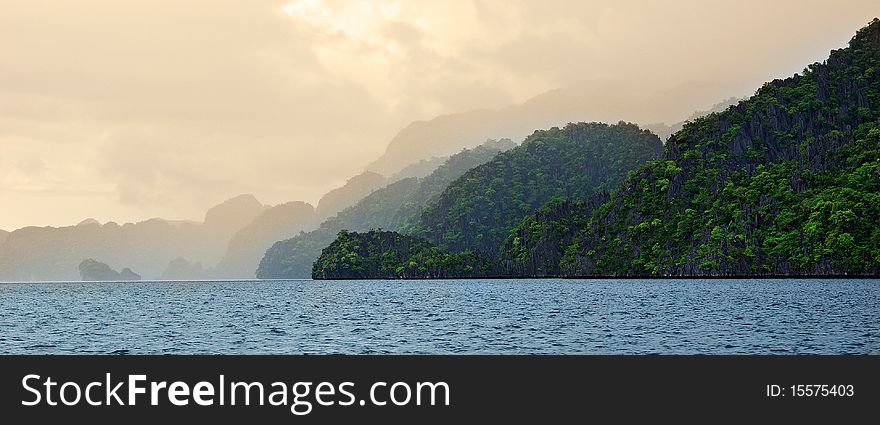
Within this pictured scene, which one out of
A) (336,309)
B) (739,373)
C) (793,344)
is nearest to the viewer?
(739,373)

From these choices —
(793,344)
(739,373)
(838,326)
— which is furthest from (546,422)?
(838,326)

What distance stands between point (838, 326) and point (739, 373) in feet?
141

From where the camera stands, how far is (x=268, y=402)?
119 ft

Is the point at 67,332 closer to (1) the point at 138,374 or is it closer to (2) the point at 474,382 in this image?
(1) the point at 138,374

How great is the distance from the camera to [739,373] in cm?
4472

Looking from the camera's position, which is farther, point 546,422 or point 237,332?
point 237,332

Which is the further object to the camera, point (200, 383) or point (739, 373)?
point (739, 373)

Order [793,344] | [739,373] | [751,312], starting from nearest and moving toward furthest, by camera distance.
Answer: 1. [739,373]
2. [793,344]
3. [751,312]

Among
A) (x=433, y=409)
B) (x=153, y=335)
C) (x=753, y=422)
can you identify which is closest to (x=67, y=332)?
(x=153, y=335)

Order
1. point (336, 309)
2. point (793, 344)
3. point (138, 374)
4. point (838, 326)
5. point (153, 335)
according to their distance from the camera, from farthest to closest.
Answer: point (336, 309) → point (153, 335) → point (838, 326) → point (793, 344) → point (138, 374)

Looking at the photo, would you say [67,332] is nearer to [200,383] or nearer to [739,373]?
[200,383]

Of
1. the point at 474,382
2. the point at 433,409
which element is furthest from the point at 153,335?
the point at 433,409

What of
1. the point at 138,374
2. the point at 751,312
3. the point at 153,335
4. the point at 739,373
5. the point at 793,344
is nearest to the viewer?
the point at 138,374

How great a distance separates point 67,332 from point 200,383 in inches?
2425
